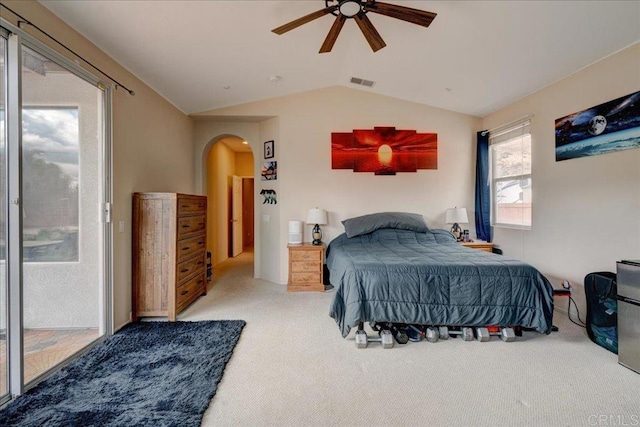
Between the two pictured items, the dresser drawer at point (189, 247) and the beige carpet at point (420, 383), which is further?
the dresser drawer at point (189, 247)

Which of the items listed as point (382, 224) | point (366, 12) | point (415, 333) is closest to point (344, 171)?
point (382, 224)

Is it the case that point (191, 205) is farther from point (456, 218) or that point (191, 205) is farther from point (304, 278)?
point (456, 218)

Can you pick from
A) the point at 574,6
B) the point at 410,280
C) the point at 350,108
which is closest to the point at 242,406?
the point at 410,280

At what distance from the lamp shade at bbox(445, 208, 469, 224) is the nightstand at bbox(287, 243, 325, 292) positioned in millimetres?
2025

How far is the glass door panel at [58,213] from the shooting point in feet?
6.71

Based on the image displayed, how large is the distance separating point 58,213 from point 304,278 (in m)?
2.76

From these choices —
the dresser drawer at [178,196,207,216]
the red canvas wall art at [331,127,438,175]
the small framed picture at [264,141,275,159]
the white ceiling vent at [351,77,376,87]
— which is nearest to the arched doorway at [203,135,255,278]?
the small framed picture at [264,141,275,159]

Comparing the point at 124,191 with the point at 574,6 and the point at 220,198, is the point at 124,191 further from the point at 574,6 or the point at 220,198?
the point at 574,6

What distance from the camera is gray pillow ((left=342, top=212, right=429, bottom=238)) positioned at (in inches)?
159

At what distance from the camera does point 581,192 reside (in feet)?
9.82

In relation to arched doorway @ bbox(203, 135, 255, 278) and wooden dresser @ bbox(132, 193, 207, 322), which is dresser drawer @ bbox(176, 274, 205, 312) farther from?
arched doorway @ bbox(203, 135, 255, 278)

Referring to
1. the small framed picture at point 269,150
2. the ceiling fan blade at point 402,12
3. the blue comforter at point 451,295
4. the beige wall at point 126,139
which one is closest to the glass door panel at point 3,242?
the beige wall at point 126,139

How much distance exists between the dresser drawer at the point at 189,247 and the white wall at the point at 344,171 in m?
1.16

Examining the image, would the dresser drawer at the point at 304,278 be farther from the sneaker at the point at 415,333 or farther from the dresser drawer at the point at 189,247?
the sneaker at the point at 415,333
